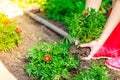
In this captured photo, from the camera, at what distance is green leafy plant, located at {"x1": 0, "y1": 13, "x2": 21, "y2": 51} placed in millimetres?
4223

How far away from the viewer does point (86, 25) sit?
3.83 meters

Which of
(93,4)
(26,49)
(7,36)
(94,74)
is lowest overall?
(94,74)

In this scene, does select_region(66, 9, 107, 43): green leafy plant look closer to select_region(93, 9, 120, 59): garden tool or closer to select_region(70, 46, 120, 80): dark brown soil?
select_region(70, 46, 120, 80): dark brown soil

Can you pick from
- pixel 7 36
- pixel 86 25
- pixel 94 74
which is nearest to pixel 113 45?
pixel 86 25

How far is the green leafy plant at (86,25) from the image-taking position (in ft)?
12.4

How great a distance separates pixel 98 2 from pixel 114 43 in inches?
20.4

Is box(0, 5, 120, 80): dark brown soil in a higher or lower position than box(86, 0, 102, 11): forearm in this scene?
lower

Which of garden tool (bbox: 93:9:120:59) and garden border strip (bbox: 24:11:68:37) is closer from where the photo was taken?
garden tool (bbox: 93:9:120:59)

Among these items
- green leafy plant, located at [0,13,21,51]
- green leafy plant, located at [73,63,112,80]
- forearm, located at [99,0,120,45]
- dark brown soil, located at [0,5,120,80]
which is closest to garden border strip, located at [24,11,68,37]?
dark brown soil, located at [0,5,120,80]

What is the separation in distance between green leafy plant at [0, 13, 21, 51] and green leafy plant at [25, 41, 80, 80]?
38 centimetres

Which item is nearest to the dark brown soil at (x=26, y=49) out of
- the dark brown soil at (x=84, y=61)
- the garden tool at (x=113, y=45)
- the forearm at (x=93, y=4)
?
the dark brown soil at (x=84, y=61)

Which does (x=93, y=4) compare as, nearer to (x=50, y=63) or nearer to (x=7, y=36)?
(x=50, y=63)

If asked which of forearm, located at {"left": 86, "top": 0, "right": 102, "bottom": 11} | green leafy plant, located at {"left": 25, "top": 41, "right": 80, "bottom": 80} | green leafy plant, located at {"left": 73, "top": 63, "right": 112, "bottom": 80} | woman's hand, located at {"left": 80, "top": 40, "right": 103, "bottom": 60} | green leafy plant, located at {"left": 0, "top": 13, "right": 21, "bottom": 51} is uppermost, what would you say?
forearm, located at {"left": 86, "top": 0, "right": 102, "bottom": 11}

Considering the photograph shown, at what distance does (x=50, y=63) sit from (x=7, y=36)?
77cm
